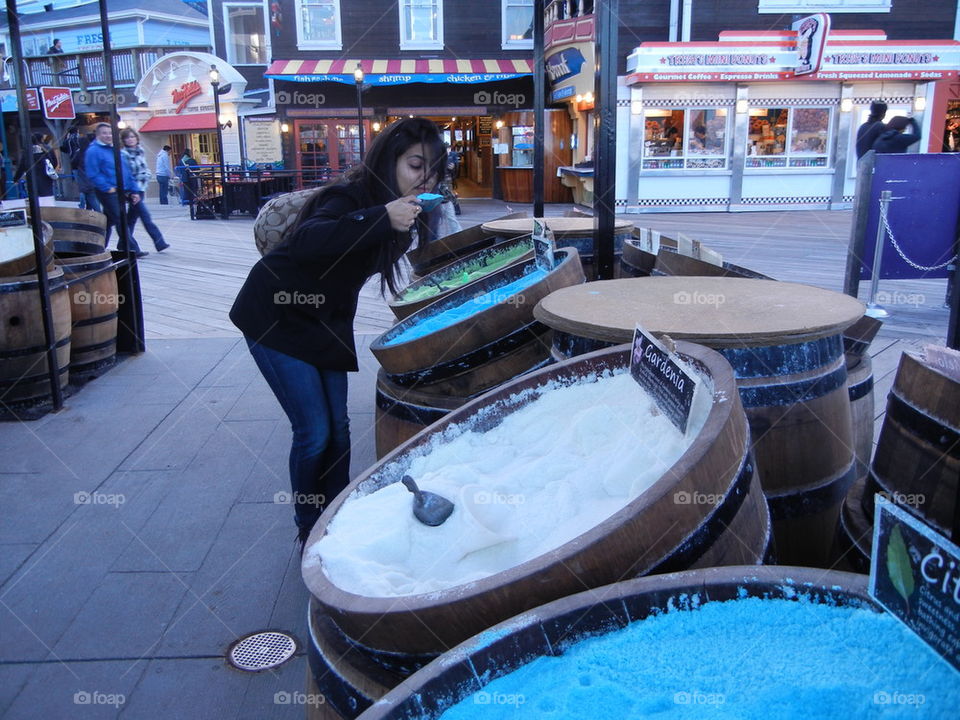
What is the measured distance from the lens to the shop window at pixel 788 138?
17047 mm

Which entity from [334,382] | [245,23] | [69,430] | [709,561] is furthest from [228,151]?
[709,561]

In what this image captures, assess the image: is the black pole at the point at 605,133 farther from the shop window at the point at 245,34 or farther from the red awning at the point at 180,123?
the red awning at the point at 180,123

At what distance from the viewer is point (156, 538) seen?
3107mm

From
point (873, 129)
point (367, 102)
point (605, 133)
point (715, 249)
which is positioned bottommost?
point (715, 249)

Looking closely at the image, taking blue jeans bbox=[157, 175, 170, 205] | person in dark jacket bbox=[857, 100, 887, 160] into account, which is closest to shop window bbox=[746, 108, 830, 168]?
person in dark jacket bbox=[857, 100, 887, 160]

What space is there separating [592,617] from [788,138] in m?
18.1

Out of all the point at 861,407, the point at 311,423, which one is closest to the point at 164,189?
the point at 311,423

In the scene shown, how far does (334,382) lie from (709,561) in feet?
5.54

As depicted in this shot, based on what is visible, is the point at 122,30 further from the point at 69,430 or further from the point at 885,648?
the point at 885,648

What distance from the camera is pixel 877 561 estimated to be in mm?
1022

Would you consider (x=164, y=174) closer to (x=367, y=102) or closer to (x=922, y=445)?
(x=367, y=102)

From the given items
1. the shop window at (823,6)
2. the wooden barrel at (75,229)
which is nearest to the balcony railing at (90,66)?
the shop window at (823,6)

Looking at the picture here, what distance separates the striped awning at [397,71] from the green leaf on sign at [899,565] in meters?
19.4

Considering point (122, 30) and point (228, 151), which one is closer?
point (228, 151)
